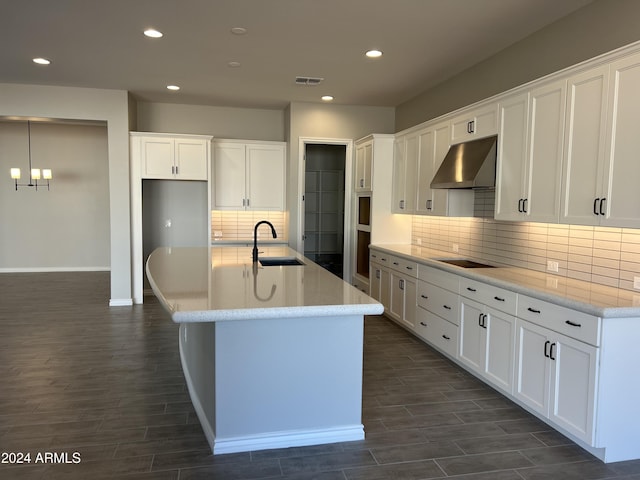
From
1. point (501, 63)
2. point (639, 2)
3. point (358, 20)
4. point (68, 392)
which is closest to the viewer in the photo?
point (639, 2)

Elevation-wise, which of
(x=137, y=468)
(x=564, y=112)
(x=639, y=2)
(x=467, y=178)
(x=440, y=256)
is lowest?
(x=137, y=468)

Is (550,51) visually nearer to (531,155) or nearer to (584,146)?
(531,155)

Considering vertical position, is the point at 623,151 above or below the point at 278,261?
above

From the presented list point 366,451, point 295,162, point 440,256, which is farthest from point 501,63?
point 366,451

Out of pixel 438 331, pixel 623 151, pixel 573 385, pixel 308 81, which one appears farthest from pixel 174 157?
pixel 573 385

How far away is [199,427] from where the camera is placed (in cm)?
286

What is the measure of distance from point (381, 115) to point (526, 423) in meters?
4.89

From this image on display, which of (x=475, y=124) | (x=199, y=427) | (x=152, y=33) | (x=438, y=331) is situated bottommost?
(x=199, y=427)

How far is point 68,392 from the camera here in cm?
335

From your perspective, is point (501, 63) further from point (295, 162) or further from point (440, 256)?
point (295, 162)

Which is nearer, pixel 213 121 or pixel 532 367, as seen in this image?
pixel 532 367

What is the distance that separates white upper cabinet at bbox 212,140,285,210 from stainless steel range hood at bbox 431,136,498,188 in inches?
112

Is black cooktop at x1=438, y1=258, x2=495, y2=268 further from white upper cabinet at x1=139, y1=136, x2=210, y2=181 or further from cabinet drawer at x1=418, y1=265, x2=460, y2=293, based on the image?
white upper cabinet at x1=139, y1=136, x2=210, y2=181

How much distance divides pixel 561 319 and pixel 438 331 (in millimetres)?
1611
